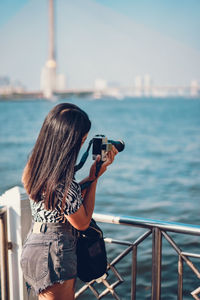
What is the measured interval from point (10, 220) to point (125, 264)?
12.8 ft

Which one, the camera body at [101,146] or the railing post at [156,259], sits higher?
the camera body at [101,146]

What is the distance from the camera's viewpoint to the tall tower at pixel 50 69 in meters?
62.5

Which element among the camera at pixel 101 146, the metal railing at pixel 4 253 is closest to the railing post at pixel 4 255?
the metal railing at pixel 4 253

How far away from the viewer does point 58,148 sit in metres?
1.57

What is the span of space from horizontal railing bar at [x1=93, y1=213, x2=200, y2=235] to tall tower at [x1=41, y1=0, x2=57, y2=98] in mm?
63058

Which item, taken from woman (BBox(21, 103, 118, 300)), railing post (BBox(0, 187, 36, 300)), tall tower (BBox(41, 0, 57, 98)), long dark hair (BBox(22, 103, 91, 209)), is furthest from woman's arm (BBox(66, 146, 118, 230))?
tall tower (BBox(41, 0, 57, 98))

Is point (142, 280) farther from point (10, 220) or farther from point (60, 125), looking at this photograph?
point (60, 125)

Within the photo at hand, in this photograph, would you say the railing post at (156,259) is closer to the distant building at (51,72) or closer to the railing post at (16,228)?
the railing post at (16,228)

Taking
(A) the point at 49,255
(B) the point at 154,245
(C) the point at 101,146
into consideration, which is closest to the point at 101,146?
(C) the point at 101,146

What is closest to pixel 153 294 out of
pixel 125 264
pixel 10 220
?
pixel 10 220

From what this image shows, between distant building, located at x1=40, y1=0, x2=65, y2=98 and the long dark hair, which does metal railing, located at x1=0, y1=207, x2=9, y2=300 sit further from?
distant building, located at x1=40, y1=0, x2=65, y2=98

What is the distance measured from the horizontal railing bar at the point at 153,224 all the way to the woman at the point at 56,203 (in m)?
0.41

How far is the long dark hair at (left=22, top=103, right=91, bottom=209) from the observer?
1.56m

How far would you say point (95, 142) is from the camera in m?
1.71
